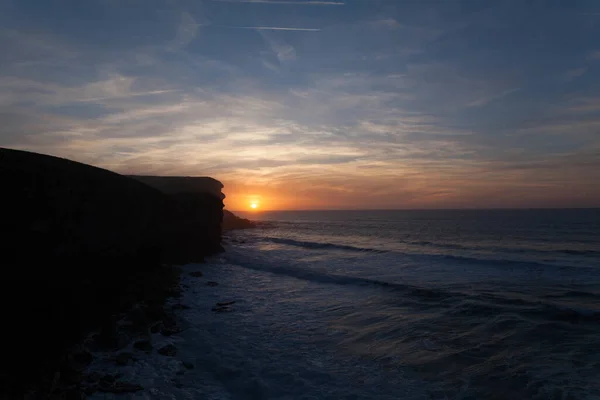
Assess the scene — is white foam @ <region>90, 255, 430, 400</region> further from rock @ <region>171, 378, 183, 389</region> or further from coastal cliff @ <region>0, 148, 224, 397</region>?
coastal cliff @ <region>0, 148, 224, 397</region>

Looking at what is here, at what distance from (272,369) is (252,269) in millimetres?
16436

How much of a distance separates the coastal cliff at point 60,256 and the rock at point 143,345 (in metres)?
1.63

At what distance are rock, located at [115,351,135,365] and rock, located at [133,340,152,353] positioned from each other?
1.49ft

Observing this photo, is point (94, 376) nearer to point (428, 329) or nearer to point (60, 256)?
point (60, 256)

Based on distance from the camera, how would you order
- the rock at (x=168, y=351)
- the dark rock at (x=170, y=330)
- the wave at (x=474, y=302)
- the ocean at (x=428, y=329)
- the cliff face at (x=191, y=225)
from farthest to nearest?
the cliff face at (x=191, y=225)
the wave at (x=474, y=302)
the dark rock at (x=170, y=330)
the rock at (x=168, y=351)
the ocean at (x=428, y=329)

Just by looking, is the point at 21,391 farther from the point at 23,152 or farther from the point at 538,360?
the point at 538,360

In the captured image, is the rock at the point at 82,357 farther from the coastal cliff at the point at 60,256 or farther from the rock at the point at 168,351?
the rock at the point at 168,351

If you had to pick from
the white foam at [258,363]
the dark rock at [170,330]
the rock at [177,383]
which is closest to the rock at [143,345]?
the white foam at [258,363]

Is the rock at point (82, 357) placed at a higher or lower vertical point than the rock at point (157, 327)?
higher

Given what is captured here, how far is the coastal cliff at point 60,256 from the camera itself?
8.39 meters

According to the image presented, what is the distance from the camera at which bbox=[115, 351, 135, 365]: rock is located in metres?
8.70

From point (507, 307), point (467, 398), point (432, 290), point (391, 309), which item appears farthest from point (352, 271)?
point (467, 398)

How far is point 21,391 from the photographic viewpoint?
6.50 m

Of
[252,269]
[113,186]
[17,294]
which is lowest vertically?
[252,269]
